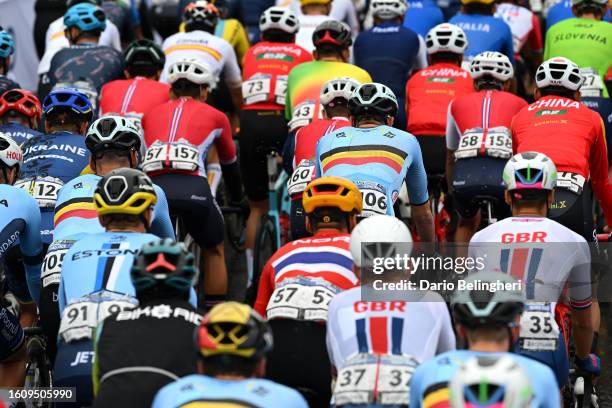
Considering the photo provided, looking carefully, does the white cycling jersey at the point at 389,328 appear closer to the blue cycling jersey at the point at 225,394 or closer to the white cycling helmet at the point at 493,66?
the blue cycling jersey at the point at 225,394

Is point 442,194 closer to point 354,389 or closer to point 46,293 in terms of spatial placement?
point 46,293

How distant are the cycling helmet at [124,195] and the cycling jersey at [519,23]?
8.77 m

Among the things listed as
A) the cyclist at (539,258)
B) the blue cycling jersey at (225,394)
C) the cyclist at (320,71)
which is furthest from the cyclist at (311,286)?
the cyclist at (320,71)

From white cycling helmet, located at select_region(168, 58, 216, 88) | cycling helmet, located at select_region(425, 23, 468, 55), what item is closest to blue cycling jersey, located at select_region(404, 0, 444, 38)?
cycling helmet, located at select_region(425, 23, 468, 55)

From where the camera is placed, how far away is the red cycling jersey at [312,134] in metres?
12.7

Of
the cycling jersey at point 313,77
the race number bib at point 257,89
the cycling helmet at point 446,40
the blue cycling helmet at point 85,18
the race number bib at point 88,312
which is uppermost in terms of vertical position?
the blue cycling helmet at point 85,18

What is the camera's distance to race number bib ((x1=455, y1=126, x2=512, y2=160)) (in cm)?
1326

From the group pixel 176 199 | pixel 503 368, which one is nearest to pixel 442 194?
pixel 176 199

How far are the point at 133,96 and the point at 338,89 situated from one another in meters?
2.42

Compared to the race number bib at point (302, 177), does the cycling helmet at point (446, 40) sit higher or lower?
higher

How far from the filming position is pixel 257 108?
15.0m

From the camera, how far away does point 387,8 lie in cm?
1602

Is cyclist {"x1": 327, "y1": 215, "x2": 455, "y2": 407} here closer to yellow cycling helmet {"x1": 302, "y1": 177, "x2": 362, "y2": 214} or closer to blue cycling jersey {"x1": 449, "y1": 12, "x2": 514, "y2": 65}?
yellow cycling helmet {"x1": 302, "y1": 177, "x2": 362, "y2": 214}

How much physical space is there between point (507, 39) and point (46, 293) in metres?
7.38
